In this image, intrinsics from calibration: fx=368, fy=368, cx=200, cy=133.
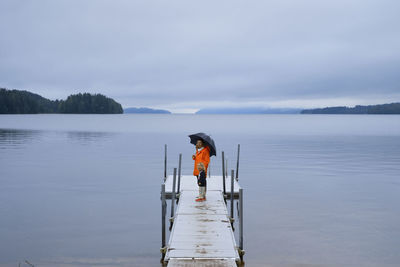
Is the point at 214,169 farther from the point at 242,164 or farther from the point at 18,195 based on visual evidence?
the point at 18,195

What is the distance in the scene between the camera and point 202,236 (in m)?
11.1

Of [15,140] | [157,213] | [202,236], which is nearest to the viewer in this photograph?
[202,236]

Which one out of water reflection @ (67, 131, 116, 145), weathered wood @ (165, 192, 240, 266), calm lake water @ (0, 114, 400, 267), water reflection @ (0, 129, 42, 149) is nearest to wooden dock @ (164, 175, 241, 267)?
weathered wood @ (165, 192, 240, 266)

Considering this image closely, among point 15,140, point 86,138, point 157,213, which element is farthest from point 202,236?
point 86,138

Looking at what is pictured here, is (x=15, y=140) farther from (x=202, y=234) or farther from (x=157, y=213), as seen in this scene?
(x=202, y=234)

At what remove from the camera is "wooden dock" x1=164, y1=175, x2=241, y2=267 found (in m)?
9.58

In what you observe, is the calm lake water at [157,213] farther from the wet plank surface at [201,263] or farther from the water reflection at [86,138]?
the water reflection at [86,138]

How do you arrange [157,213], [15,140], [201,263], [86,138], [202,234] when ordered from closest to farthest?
[201,263] < [202,234] < [157,213] < [15,140] < [86,138]

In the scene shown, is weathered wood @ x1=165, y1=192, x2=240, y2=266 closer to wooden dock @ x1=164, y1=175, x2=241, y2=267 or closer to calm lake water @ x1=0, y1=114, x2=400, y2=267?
wooden dock @ x1=164, y1=175, x2=241, y2=267

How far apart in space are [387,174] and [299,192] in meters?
11.1

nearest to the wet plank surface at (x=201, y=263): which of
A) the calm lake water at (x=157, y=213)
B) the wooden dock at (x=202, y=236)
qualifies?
the wooden dock at (x=202, y=236)

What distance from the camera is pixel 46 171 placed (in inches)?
1197

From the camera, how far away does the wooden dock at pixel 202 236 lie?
958 centimetres

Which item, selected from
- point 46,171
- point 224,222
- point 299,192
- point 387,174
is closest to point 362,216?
point 299,192
